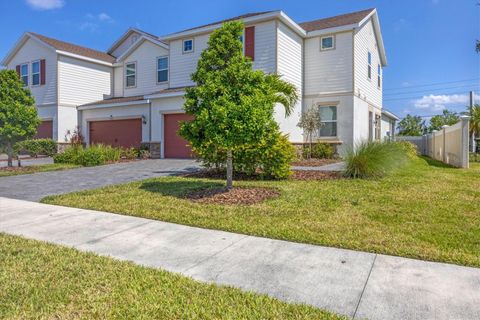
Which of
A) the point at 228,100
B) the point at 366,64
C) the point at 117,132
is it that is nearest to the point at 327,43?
the point at 366,64

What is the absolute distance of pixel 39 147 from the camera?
20578 millimetres

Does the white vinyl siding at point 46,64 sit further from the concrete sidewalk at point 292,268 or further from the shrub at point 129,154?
the concrete sidewalk at point 292,268

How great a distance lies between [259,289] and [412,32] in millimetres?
26079

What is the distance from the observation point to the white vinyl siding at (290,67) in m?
16.4

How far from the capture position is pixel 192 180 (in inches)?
397

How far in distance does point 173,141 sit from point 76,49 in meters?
A: 11.4

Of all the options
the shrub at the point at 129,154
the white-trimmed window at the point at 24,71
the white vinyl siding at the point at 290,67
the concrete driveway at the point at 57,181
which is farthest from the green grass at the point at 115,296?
the white-trimmed window at the point at 24,71

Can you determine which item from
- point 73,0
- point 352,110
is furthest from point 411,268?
point 73,0

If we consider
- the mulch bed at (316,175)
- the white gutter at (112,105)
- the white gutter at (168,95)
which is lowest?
the mulch bed at (316,175)

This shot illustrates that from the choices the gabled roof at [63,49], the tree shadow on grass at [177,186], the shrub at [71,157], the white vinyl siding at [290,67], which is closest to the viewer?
the tree shadow on grass at [177,186]

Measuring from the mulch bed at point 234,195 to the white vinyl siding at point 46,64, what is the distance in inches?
712

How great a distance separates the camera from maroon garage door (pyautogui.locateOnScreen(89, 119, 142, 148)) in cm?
2002

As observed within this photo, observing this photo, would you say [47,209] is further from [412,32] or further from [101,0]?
[412,32]

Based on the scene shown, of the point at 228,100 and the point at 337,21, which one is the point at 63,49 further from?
the point at 228,100
